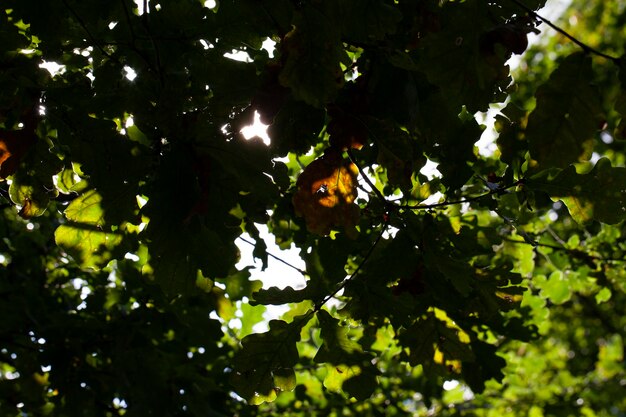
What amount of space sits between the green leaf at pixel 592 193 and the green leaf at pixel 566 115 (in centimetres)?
58

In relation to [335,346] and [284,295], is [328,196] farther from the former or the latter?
[335,346]

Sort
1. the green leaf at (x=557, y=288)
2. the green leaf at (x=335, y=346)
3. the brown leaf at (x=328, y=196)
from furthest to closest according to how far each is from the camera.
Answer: the green leaf at (x=557, y=288), the green leaf at (x=335, y=346), the brown leaf at (x=328, y=196)

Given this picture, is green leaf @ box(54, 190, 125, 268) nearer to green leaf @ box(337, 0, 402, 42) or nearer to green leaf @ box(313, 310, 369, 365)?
green leaf @ box(313, 310, 369, 365)

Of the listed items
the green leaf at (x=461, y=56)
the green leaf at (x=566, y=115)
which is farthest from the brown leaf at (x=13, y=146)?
the green leaf at (x=566, y=115)

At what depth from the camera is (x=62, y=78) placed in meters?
1.87

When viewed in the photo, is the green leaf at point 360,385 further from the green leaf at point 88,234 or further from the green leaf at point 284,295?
the green leaf at point 88,234

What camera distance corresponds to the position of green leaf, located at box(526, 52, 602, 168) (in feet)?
3.63

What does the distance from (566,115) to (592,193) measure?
689mm

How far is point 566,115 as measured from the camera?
1132mm

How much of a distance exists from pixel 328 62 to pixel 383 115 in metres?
0.39

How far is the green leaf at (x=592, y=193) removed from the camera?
1.71 m

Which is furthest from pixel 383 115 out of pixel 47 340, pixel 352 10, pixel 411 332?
A: pixel 47 340

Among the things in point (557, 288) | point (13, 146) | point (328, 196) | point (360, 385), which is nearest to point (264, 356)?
point (360, 385)

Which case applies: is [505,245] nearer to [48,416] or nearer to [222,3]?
[222,3]
